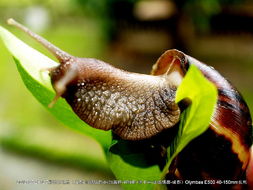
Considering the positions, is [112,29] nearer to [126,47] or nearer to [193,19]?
[126,47]

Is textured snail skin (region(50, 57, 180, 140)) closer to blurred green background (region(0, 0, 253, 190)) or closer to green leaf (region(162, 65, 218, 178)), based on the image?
green leaf (region(162, 65, 218, 178))

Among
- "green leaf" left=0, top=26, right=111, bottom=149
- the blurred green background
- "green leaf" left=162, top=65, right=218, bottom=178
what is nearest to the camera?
"green leaf" left=162, top=65, right=218, bottom=178

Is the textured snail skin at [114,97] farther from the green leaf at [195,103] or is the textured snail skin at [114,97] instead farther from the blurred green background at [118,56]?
the blurred green background at [118,56]

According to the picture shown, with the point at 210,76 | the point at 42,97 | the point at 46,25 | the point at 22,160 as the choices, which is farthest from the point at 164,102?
the point at 46,25

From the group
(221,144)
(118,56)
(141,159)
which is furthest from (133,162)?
(118,56)

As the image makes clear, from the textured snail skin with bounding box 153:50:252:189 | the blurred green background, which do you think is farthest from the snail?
the blurred green background

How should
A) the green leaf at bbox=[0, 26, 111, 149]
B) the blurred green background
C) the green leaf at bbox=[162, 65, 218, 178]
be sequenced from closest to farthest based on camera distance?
the green leaf at bbox=[162, 65, 218, 178]
the green leaf at bbox=[0, 26, 111, 149]
the blurred green background

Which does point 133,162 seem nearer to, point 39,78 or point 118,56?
point 39,78
